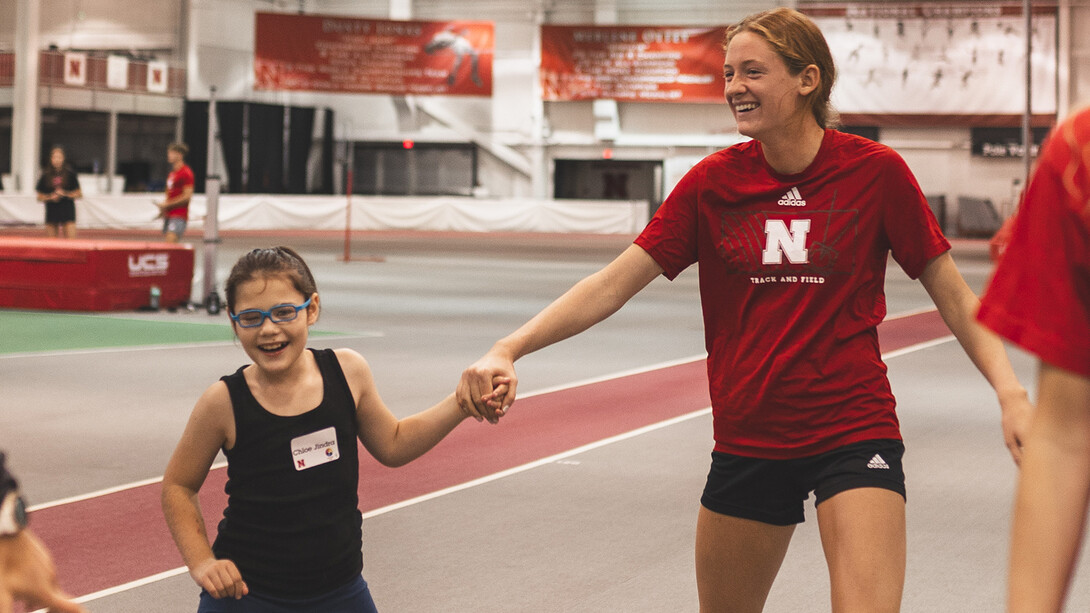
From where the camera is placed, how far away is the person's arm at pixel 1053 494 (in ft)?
5.31

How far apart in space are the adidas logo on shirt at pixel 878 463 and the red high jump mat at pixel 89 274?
13.3 m

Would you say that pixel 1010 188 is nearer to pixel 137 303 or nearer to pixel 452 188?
pixel 452 188

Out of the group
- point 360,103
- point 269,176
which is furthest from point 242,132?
point 360,103

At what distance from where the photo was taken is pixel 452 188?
44.2m

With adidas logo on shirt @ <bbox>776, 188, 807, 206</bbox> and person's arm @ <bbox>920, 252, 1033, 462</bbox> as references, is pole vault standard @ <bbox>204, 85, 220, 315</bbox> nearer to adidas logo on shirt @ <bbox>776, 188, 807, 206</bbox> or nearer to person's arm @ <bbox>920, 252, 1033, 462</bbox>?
adidas logo on shirt @ <bbox>776, 188, 807, 206</bbox>

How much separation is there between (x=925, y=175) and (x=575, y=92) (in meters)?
11.1

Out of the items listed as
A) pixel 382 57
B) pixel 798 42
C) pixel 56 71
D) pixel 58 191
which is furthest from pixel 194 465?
pixel 382 57

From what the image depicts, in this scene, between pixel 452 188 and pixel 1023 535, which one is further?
pixel 452 188

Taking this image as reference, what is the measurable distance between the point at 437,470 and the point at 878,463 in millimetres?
4274

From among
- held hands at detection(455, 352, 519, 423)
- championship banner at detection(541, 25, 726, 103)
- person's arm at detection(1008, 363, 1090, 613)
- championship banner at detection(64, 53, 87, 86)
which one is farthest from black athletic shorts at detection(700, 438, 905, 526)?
championship banner at detection(64, 53, 87, 86)

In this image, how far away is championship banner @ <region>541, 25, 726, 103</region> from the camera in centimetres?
3988

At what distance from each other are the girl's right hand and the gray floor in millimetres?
1912

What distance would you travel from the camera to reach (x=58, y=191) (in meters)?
20.3

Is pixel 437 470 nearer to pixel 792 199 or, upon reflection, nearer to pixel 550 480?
pixel 550 480
